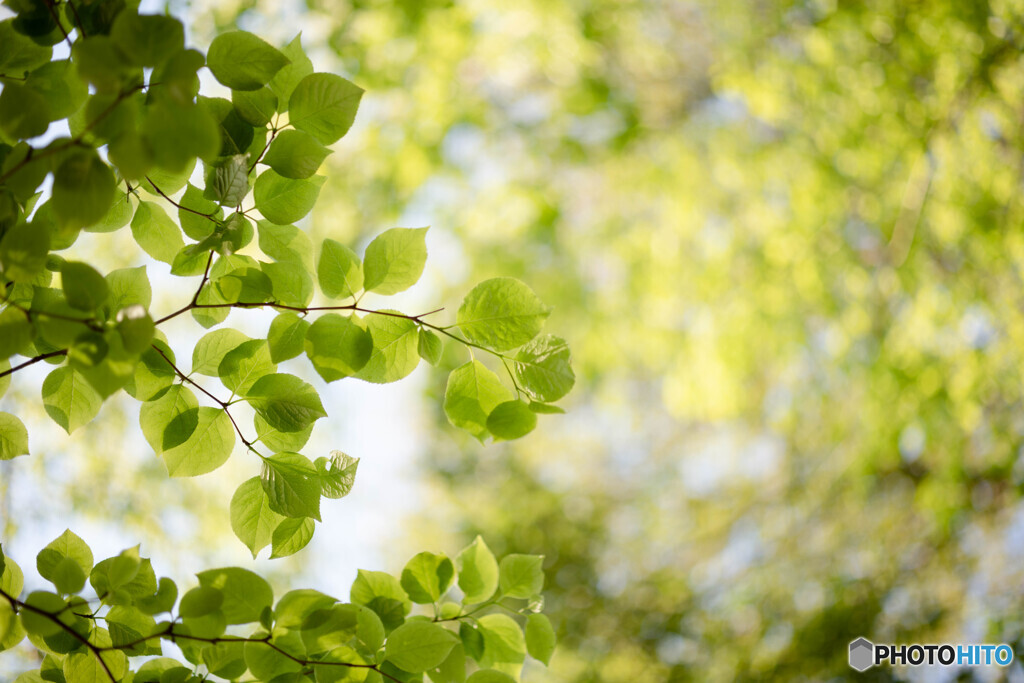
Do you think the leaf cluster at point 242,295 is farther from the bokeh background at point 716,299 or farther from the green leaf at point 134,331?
the bokeh background at point 716,299

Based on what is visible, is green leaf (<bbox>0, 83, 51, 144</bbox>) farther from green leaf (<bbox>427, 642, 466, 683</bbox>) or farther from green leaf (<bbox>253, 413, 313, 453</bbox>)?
green leaf (<bbox>427, 642, 466, 683</bbox>)

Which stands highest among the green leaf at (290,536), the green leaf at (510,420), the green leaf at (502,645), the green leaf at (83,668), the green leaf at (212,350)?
the green leaf at (212,350)

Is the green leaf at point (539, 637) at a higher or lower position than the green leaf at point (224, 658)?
higher

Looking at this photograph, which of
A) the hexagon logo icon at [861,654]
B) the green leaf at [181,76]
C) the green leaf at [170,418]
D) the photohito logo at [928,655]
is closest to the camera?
the green leaf at [181,76]

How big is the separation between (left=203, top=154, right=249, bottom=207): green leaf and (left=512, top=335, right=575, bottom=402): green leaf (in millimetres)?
137

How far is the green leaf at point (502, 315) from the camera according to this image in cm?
29

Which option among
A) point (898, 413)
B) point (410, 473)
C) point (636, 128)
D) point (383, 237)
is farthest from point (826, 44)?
point (410, 473)

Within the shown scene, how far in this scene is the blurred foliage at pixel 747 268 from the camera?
1.34 meters

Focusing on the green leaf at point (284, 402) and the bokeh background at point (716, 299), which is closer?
the green leaf at point (284, 402)

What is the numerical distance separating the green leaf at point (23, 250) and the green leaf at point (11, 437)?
0.11 m

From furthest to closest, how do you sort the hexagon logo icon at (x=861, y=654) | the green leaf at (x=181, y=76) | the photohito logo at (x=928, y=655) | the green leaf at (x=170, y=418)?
the hexagon logo icon at (x=861, y=654), the photohito logo at (x=928, y=655), the green leaf at (x=170, y=418), the green leaf at (x=181, y=76)

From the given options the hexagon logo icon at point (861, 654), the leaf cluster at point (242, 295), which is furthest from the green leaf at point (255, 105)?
the hexagon logo icon at point (861, 654)

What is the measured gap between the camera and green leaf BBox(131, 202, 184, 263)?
0.30m

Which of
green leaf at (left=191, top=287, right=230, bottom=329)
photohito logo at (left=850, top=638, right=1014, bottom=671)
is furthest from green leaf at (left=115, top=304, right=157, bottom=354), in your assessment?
photohito logo at (left=850, top=638, right=1014, bottom=671)
